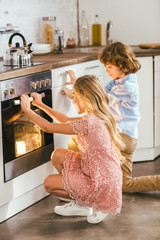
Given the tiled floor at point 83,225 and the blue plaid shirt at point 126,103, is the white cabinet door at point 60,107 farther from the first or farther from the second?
the tiled floor at point 83,225

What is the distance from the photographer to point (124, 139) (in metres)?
3.16

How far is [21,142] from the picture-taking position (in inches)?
112

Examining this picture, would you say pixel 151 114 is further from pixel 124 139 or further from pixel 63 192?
pixel 63 192

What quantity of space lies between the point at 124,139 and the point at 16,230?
97 centimetres

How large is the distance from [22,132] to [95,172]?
0.54 m

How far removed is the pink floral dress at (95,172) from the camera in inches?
103

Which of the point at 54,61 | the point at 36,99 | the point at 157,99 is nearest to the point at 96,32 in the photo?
Answer: the point at 157,99

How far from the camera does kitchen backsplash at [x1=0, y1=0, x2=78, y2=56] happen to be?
144 inches

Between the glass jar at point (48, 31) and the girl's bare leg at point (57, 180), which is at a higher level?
the glass jar at point (48, 31)

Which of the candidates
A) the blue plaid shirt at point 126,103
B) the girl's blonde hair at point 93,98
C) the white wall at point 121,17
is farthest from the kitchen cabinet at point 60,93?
the white wall at point 121,17

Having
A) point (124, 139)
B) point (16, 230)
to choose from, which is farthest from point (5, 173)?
point (124, 139)

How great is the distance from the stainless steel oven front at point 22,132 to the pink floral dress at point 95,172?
309 millimetres

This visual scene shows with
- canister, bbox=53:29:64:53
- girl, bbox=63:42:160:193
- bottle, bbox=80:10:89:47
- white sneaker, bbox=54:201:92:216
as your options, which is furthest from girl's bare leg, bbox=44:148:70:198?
bottle, bbox=80:10:89:47

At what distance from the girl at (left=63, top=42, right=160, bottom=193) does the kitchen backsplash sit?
2.89 feet
